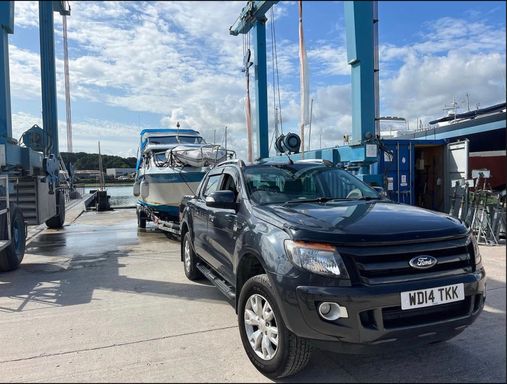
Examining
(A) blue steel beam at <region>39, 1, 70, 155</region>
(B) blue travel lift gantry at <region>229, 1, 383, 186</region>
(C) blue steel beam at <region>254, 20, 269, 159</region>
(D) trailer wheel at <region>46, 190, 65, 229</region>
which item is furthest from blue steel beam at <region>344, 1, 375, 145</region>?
(A) blue steel beam at <region>39, 1, 70, 155</region>

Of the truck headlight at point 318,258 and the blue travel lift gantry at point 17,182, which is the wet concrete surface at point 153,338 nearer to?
the blue travel lift gantry at point 17,182

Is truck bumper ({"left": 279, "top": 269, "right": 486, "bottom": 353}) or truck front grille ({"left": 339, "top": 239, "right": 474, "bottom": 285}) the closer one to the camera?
truck bumper ({"left": 279, "top": 269, "right": 486, "bottom": 353})

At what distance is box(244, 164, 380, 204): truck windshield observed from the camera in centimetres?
429

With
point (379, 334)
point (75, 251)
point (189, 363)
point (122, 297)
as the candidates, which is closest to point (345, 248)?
point (379, 334)

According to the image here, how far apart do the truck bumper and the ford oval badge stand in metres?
0.11

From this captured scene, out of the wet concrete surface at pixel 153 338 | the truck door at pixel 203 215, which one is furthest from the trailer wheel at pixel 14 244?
the truck door at pixel 203 215

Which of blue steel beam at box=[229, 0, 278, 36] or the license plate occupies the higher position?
blue steel beam at box=[229, 0, 278, 36]

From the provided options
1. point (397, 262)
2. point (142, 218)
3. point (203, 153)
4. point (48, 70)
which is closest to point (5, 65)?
point (203, 153)

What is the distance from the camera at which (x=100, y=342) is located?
4113 millimetres

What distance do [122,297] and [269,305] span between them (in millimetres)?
3130

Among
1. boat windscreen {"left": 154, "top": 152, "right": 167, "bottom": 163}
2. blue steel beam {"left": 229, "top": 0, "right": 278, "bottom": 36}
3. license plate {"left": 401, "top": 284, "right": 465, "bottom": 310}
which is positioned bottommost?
license plate {"left": 401, "top": 284, "right": 465, "bottom": 310}

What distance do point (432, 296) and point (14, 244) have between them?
7091 millimetres

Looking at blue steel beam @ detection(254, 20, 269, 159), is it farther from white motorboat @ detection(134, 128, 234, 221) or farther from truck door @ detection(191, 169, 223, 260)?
truck door @ detection(191, 169, 223, 260)

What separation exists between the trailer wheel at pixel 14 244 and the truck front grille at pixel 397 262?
6.45 metres
